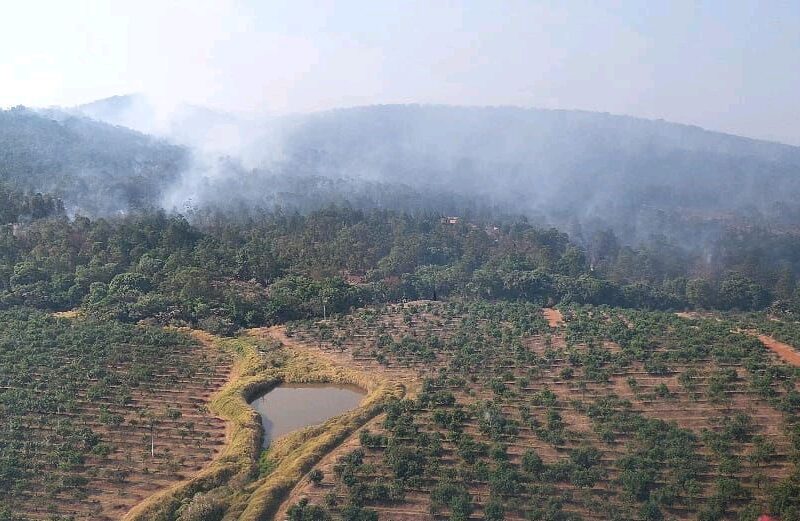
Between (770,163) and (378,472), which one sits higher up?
(770,163)

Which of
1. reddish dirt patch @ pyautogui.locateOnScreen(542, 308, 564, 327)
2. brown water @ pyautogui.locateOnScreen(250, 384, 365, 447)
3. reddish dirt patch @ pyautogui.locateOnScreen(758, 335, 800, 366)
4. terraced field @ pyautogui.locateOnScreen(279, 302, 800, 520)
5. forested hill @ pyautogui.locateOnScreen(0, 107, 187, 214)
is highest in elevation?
forested hill @ pyautogui.locateOnScreen(0, 107, 187, 214)

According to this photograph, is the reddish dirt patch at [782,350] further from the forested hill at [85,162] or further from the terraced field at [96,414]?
the forested hill at [85,162]

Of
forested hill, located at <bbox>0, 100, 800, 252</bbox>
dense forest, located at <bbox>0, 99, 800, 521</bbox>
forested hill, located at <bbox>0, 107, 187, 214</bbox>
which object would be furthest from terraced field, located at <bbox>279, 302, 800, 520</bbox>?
forested hill, located at <bbox>0, 107, 187, 214</bbox>

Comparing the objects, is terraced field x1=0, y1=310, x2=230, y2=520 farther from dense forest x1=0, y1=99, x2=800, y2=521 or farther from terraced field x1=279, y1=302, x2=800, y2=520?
terraced field x1=279, y1=302, x2=800, y2=520

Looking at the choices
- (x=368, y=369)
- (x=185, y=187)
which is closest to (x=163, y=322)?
(x=368, y=369)

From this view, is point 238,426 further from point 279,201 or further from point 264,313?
point 279,201

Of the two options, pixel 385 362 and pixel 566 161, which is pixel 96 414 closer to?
pixel 385 362
